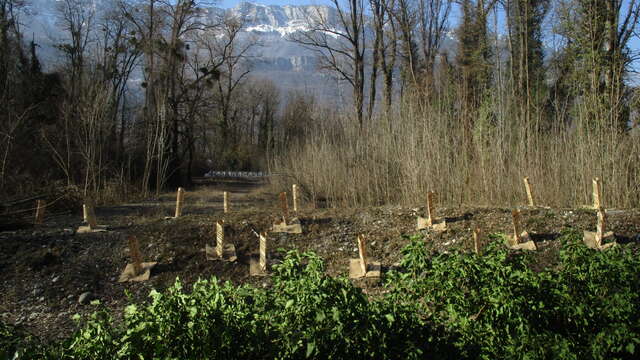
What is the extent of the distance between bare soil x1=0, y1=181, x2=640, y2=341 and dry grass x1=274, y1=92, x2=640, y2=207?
34.5 inches

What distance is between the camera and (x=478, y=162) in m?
6.42

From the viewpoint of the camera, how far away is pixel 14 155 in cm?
1180

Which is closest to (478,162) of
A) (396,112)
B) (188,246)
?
(396,112)

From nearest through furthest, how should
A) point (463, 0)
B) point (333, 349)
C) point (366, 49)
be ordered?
point (333, 349), point (463, 0), point (366, 49)

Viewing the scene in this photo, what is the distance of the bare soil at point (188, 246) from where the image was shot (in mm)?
4344

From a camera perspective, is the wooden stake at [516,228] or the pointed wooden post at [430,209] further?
the pointed wooden post at [430,209]

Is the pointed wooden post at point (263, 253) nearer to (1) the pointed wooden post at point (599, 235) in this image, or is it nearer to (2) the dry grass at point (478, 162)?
(2) the dry grass at point (478, 162)

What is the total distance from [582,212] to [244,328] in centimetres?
408

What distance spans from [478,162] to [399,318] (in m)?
4.36

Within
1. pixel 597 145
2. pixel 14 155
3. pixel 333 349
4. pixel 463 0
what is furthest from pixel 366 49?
pixel 333 349

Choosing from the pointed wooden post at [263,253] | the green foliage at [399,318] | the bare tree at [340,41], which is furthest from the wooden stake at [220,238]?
the bare tree at [340,41]

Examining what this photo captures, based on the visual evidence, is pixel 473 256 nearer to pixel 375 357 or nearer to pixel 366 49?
pixel 375 357

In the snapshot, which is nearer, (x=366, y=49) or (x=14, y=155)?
(x=14, y=155)

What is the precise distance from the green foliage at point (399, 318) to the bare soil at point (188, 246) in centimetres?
145
